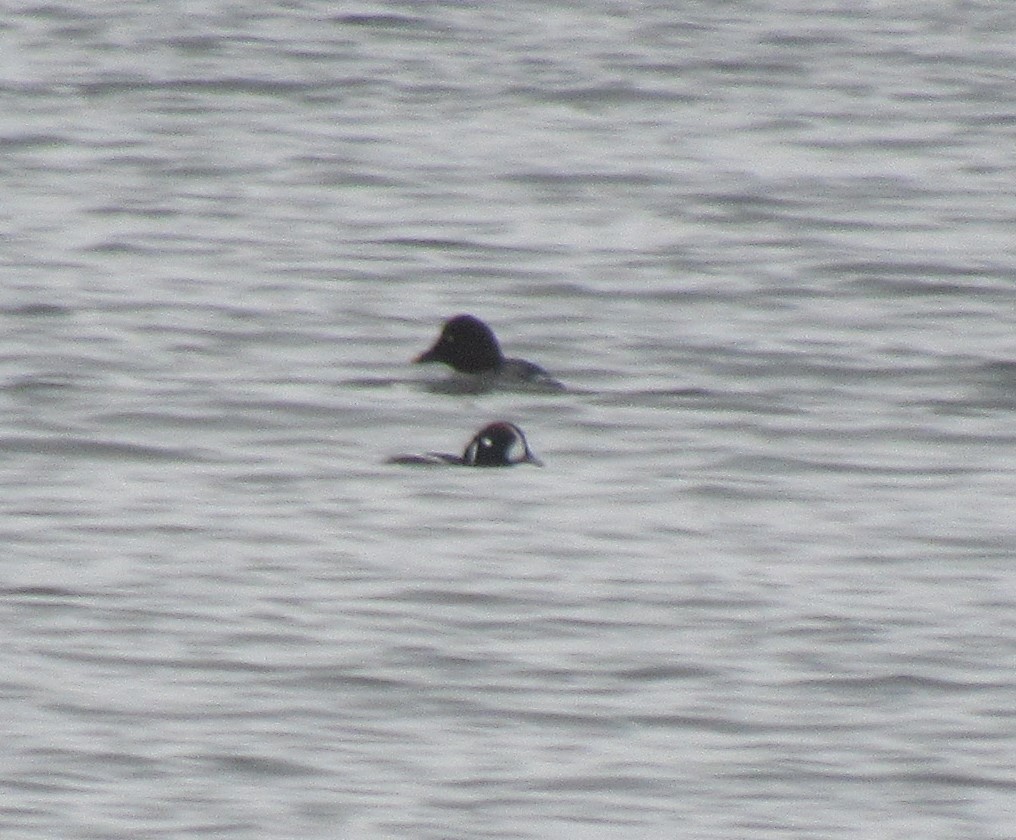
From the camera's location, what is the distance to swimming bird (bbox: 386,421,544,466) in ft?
49.9

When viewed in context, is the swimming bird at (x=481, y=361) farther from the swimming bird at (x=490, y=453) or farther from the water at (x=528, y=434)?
the swimming bird at (x=490, y=453)

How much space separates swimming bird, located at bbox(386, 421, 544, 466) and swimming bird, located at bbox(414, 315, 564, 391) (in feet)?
6.97

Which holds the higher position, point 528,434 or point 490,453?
point 490,453

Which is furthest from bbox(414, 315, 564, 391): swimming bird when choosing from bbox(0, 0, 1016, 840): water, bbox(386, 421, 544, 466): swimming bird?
bbox(386, 421, 544, 466): swimming bird

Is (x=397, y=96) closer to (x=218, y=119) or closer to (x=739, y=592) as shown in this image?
(x=218, y=119)

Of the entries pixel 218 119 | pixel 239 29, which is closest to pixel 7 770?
pixel 218 119

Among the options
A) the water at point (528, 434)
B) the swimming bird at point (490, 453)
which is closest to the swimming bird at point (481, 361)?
the water at point (528, 434)

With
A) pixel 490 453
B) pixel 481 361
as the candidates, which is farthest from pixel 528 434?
pixel 481 361

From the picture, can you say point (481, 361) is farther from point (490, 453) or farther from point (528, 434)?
point (490, 453)

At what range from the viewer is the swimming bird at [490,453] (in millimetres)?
15219

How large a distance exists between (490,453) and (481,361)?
2847mm

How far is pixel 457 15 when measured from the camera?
34750mm

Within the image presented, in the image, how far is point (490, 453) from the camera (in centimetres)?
1521

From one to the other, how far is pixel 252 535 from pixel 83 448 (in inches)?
87.0
